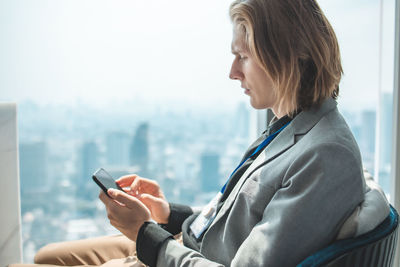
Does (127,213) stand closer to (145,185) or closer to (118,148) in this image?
(145,185)

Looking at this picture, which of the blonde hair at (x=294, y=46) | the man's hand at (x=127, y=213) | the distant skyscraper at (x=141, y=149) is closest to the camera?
the blonde hair at (x=294, y=46)

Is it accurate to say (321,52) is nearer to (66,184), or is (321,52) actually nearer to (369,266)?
(369,266)

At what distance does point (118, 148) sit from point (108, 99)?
0.91ft

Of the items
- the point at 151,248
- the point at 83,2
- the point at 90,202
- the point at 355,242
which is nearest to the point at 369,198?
the point at 355,242

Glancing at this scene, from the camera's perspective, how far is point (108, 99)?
1.92 m

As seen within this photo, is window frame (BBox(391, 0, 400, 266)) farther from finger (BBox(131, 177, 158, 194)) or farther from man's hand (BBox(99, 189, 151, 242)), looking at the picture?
man's hand (BBox(99, 189, 151, 242))

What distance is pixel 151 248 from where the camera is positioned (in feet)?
3.34

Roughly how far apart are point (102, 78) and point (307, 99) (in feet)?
4.06

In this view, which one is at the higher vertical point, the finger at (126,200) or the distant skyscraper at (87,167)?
the finger at (126,200)

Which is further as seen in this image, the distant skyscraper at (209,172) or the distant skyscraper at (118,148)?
the distant skyscraper at (209,172)

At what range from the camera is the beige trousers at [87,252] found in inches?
52.4

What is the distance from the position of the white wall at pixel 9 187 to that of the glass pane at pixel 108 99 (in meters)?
0.35

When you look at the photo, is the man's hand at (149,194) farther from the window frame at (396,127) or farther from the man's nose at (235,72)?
the window frame at (396,127)

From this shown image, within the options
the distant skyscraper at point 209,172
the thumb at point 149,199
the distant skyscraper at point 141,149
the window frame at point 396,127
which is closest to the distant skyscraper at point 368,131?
the window frame at point 396,127
